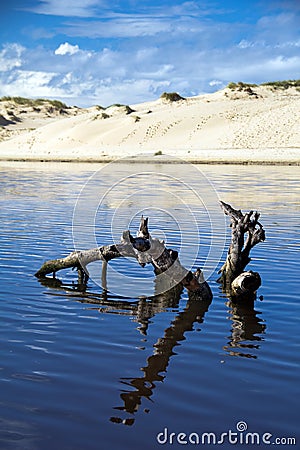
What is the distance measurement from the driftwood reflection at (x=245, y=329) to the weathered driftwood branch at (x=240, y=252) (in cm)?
23

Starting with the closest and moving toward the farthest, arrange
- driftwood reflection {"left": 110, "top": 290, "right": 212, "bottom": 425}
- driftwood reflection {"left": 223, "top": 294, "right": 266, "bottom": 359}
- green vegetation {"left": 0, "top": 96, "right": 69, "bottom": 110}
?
1. driftwood reflection {"left": 110, "top": 290, "right": 212, "bottom": 425}
2. driftwood reflection {"left": 223, "top": 294, "right": 266, "bottom": 359}
3. green vegetation {"left": 0, "top": 96, "right": 69, "bottom": 110}

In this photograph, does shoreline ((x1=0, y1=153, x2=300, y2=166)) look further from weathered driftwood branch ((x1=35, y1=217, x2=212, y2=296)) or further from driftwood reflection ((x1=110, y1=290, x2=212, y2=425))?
driftwood reflection ((x1=110, y1=290, x2=212, y2=425))

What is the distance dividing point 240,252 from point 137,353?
3486 mm

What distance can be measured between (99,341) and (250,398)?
7.25 feet

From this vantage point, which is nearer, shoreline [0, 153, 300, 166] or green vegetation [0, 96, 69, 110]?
shoreline [0, 153, 300, 166]

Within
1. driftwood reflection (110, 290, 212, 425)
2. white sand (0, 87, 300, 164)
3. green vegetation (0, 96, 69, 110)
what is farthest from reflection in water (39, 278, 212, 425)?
green vegetation (0, 96, 69, 110)

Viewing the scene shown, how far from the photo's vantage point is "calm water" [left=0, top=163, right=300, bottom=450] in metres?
5.87

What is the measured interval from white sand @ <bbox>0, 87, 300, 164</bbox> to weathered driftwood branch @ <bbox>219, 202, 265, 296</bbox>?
39690mm

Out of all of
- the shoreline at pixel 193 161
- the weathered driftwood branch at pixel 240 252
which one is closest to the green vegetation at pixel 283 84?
the shoreline at pixel 193 161

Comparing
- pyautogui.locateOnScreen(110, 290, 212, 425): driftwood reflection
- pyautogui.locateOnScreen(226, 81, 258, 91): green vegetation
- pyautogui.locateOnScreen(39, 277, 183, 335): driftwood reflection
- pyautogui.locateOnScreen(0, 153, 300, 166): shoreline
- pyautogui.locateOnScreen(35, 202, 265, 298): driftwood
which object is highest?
pyautogui.locateOnScreen(226, 81, 258, 91): green vegetation

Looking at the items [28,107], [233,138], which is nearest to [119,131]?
[233,138]

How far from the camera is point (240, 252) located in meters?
10.7

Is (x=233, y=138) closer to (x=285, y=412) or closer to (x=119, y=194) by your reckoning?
(x=119, y=194)

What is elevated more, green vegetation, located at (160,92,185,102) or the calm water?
green vegetation, located at (160,92,185,102)
